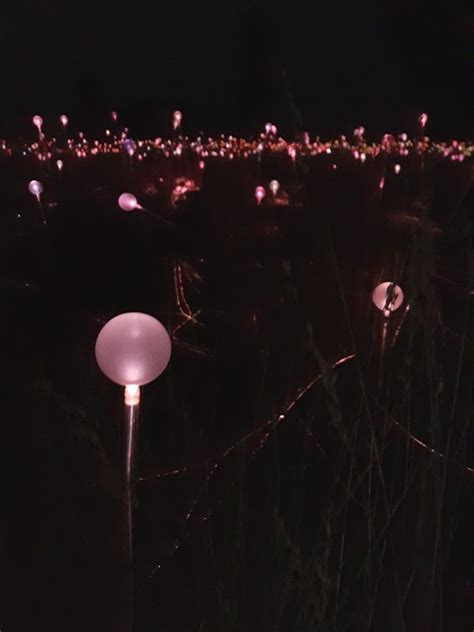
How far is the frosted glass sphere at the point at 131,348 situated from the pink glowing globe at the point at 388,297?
1094 millimetres

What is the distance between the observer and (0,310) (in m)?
3.87

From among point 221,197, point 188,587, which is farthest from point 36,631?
point 221,197

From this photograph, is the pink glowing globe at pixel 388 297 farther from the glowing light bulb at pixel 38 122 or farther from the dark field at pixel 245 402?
the glowing light bulb at pixel 38 122

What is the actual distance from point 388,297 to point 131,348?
4.04 feet

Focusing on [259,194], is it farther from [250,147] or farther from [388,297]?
[388,297]

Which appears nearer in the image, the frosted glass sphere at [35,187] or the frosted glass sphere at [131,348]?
the frosted glass sphere at [131,348]

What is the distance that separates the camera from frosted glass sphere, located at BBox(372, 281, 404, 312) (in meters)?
3.34

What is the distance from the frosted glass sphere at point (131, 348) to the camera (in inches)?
106

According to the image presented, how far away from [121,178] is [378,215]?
53.2 inches

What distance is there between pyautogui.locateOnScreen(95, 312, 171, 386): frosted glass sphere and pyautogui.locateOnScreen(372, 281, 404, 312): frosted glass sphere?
109cm

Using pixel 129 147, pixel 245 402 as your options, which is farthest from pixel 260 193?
pixel 245 402

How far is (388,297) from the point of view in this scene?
335 centimetres

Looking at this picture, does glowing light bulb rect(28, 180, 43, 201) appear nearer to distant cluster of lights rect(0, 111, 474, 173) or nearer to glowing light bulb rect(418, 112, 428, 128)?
distant cluster of lights rect(0, 111, 474, 173)

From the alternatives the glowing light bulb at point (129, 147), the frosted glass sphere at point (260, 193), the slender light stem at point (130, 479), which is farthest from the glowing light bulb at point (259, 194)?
the slender light stem at point (130, 479)
